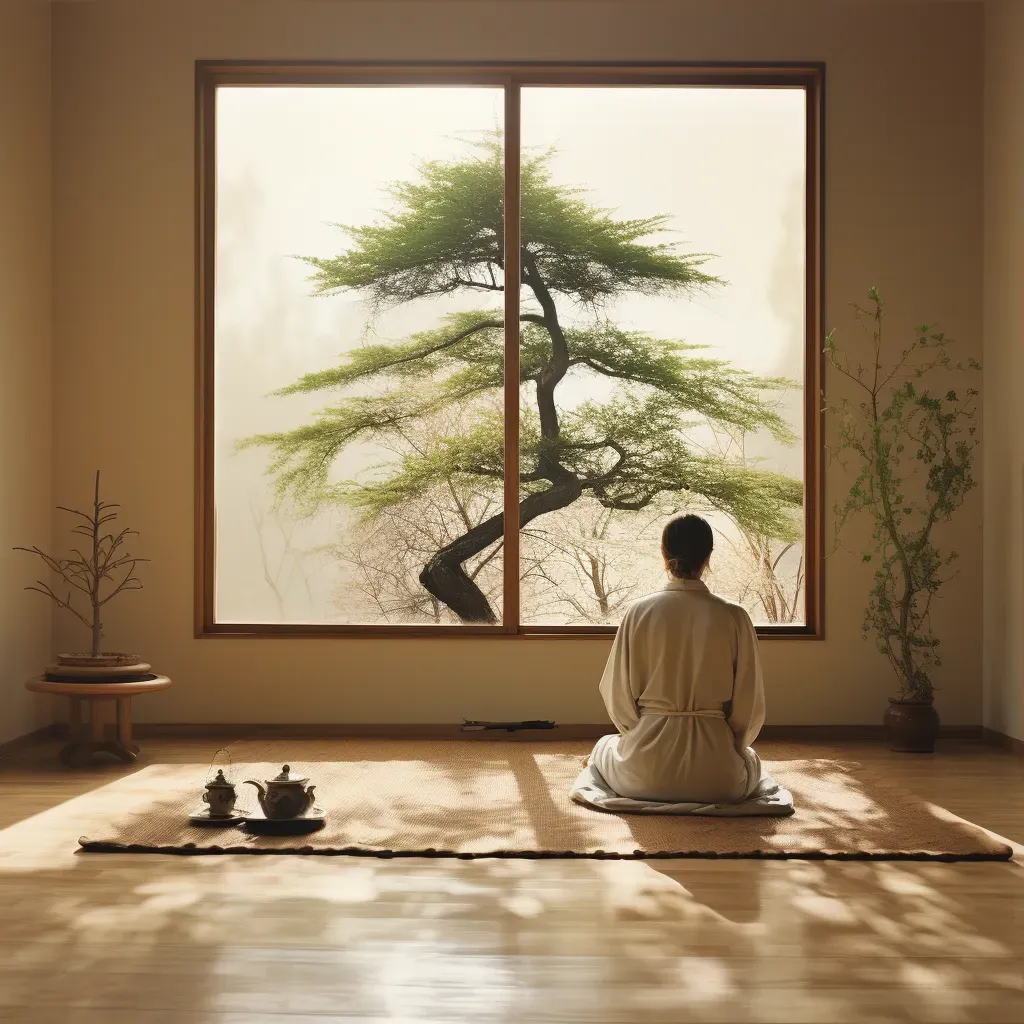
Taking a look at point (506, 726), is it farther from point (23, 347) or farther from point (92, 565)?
point (23, 347)

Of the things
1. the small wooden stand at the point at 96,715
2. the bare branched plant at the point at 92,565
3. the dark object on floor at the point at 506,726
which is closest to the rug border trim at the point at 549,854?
the small wooden stand at the point at 96,715

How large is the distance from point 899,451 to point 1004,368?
544 millimetres

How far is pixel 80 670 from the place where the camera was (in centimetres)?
458

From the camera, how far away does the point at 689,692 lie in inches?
145

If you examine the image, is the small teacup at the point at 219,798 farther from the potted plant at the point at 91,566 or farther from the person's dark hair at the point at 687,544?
the potted plant at the point at 91,566

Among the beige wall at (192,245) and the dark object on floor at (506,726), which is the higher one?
the beige wall at (192,245)

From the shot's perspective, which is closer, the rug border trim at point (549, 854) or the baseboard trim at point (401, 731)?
the rug border trim at point (549, 854)

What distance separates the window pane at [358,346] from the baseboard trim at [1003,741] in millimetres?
2170

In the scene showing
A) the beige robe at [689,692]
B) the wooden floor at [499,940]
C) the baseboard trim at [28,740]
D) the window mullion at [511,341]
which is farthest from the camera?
the window mullion at [511,341]

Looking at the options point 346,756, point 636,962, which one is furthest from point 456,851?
point 346,756

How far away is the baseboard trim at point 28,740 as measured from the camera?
15.9 feet

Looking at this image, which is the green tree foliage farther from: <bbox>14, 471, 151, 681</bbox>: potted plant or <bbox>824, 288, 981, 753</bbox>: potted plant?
<bbox>14, 471, 151, 681</bbox>: potted plant

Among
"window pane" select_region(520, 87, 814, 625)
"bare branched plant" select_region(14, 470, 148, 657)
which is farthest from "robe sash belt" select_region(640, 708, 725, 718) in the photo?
"bare branched plant" select_region(14, 470, 148, 657)

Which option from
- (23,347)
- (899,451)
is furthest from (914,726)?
(23,347)
